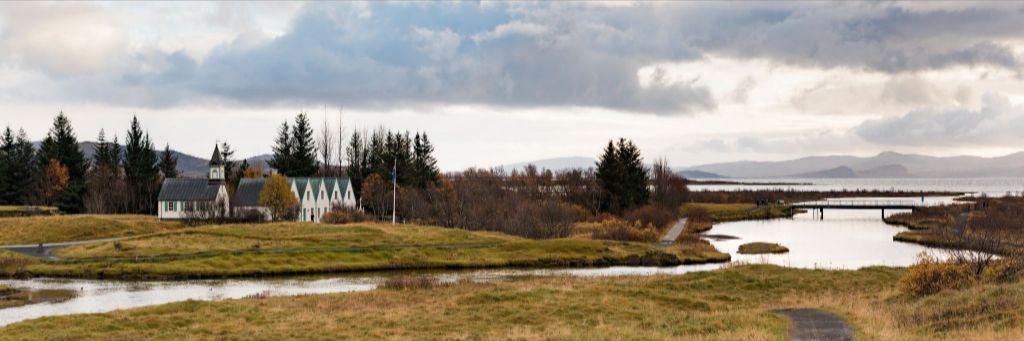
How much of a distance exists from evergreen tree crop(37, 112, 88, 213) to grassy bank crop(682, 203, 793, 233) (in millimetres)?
86100

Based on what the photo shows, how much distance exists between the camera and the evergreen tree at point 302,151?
451 feet

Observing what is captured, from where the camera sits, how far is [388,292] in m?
45.3

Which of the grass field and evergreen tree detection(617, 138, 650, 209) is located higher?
evergreen tree detection(617, 138, 650, 209)

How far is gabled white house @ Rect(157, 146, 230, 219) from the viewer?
327ft

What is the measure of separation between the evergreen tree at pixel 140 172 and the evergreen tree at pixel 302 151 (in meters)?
21.4

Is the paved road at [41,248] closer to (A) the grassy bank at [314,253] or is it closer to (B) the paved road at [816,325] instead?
(A) the grassy bank at [314,253]

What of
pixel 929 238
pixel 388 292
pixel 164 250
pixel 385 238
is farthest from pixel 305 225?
pixel 929 238

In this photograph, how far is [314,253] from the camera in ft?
229

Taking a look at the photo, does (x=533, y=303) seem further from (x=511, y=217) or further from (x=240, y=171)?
(x=240, y=171)

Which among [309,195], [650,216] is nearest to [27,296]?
→ [309,195]

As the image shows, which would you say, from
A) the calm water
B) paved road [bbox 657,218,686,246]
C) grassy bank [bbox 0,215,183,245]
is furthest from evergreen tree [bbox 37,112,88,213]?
paved road [bbox 657,218,686,246]

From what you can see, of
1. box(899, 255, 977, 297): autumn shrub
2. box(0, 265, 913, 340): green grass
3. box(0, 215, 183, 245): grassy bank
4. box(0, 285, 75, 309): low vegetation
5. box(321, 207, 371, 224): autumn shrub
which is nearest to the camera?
box(0, 265, 913, 340): green grass

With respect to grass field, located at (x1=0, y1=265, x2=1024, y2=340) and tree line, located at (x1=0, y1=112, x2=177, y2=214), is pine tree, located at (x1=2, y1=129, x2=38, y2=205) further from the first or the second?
grass field, located at (x1=0, y1=265, x2=1024, y2=340)

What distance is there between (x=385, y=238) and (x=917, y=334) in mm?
61612
